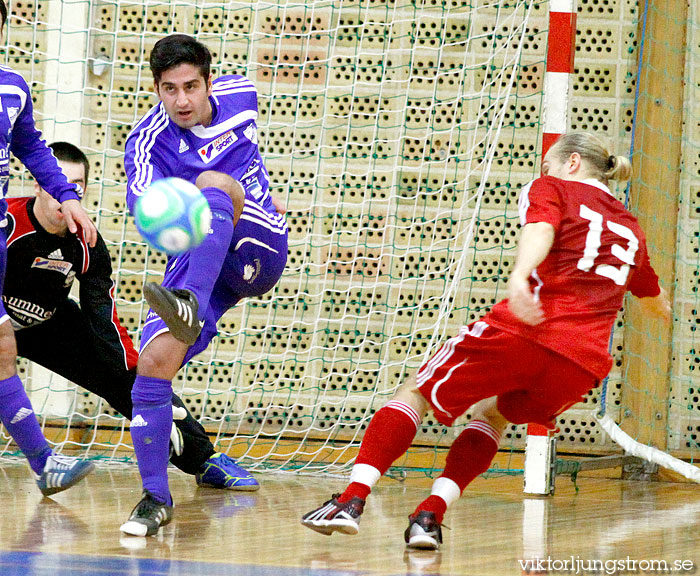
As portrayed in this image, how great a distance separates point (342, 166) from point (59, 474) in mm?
2319

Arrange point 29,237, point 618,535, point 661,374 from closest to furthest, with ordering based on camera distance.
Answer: point 618,535, point 29,237, point 661,374

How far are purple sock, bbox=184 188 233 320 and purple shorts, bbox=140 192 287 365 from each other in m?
0.21

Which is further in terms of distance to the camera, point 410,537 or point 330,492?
point 330,492

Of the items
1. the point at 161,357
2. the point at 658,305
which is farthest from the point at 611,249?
the point at 161,357

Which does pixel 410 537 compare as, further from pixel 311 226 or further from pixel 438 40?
pixel 438 40

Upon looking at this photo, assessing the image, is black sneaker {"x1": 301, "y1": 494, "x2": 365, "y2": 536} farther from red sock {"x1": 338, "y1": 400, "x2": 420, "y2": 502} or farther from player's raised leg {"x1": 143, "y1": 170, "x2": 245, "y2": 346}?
player's raised leg {"x1": 143, "y1": 170, "x2": 245, "y2": 346}

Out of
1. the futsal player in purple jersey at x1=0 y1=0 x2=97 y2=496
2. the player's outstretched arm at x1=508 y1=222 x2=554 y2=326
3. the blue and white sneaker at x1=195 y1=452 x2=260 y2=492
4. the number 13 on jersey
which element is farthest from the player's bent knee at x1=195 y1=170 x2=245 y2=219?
the blue and white sneaker at x1=195 y1=452 x2=260 y2=492

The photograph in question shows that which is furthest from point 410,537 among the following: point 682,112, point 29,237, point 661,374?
point 682,112

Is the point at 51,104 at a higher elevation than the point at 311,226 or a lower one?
higher

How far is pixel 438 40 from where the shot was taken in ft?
16.2

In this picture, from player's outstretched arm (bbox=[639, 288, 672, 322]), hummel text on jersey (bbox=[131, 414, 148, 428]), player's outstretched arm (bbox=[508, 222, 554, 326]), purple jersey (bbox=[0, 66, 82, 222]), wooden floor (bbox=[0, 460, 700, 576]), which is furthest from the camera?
purple jersey (bbox=[0, 66, 82, 222])

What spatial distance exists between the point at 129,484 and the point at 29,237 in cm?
101

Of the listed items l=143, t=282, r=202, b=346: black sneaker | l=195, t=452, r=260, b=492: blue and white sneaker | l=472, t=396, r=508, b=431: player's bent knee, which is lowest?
l=195, t=452, r=260, b=492: blue and white sneaker

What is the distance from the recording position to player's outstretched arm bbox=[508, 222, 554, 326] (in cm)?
238
